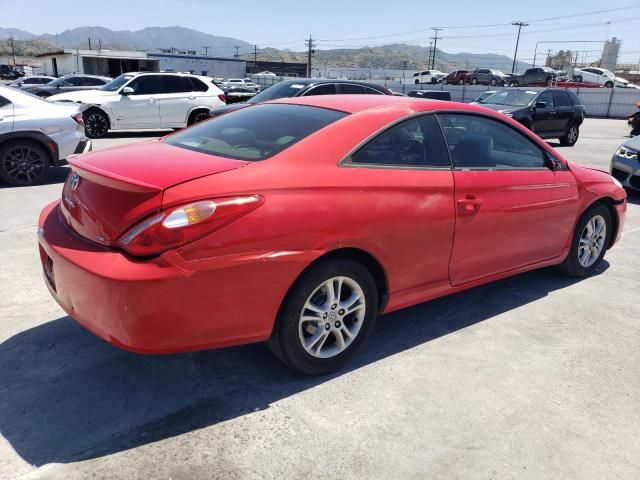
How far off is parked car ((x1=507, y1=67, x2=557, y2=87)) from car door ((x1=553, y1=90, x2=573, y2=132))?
33189 mm

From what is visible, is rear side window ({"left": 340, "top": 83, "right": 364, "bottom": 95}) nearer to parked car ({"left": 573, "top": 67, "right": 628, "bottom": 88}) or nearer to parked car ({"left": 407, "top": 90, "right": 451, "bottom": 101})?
parked car ({"left": 407, "top": 90, "right": 451, "bottom": 101})

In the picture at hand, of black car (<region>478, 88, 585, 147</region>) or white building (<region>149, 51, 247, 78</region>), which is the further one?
white building (<region>149, 51, 247, 78</region>)

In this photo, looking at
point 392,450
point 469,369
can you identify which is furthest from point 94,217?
point 469,369

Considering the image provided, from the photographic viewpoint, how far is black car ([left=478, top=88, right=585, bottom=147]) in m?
13.7

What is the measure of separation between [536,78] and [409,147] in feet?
158

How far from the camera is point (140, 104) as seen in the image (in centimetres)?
1320

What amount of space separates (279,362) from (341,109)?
5.26 feet

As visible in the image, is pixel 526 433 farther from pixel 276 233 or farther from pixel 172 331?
pixel 172 331

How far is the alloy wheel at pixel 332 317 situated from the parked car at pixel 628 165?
6968 millimetres

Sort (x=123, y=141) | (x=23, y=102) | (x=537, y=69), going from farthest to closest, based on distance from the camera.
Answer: (x=537, y=69) < (x=123, y=141) < (x=23, y=102)

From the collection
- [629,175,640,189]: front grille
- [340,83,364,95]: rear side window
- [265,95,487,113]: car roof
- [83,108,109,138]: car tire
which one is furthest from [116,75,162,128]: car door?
[629,175,640,189]: front grille

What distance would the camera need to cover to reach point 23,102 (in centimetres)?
766

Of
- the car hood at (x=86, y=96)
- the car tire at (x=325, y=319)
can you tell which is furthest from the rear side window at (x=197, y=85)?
the car tire at (x=325, y=319)

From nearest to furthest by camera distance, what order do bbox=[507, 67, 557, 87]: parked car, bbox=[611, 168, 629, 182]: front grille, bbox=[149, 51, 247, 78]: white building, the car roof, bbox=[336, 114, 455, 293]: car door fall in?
bbox=[336, 114, 455, 293]: car door < the car roof < bbox=[611, 168, 629, 182]: front grille < bbox=[507, 67, 557, 87]: parked car < bbox=[149, 51, 247, 78]: white building
